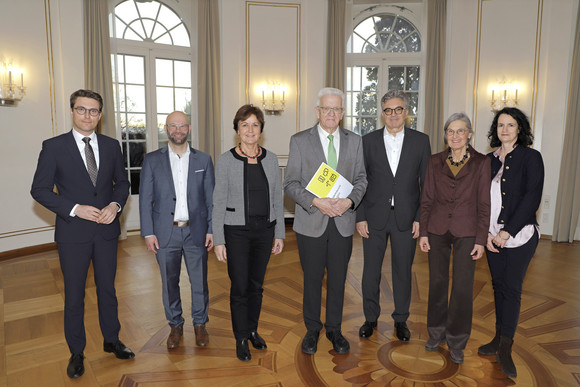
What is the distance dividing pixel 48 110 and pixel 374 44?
5411 millimetres

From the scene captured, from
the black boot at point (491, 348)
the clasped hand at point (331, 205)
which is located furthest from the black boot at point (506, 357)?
the clasped hand at point (331, 205)

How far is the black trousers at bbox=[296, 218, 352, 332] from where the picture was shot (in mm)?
2684

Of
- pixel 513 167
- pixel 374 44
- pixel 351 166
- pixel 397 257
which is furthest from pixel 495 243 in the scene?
pixel 374 44

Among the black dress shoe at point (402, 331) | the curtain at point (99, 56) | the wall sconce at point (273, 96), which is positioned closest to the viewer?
the black dress shoe at point (402, 331)

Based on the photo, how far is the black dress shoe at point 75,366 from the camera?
2494 mm

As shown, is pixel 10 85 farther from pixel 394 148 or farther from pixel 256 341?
pixel 394 148

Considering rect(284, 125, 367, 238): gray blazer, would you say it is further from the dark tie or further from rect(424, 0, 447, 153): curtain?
rect(424, 0, 447, 153): curtain

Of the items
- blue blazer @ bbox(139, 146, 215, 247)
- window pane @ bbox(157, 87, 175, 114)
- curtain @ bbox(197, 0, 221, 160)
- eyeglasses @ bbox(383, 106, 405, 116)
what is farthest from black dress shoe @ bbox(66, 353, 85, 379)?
window pane @ bbox(157, 87, 175, 114)

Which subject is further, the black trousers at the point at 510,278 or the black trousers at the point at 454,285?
the black trousers at the point at 454,285

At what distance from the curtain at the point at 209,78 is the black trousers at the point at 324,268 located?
162 inches

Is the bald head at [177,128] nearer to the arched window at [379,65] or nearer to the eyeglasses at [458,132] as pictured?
the eyeglasses at [458,132]

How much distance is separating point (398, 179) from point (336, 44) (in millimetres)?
4642

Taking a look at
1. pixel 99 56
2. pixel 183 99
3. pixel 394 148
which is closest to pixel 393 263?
pixel 394 148

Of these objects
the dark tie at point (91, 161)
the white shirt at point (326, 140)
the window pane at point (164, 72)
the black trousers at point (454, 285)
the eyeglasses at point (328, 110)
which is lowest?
the black trousers at point (454, 285)
